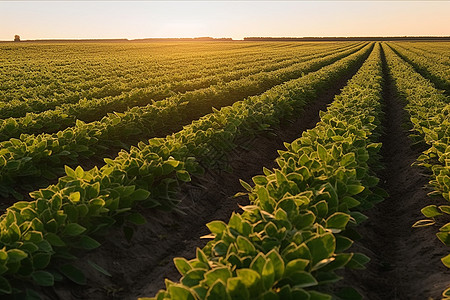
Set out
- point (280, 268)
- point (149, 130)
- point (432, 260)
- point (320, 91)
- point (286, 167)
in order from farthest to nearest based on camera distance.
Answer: point (320, 91) < point (149, 130) < point (286, 167) < point (432, 260) < point (280, 268)

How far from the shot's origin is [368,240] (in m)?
5.09

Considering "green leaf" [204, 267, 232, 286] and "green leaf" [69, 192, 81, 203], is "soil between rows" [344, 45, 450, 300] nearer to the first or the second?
"green leaf" [204, 267, 232, 286]

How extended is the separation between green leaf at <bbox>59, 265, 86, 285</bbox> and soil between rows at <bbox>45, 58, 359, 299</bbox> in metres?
0.11

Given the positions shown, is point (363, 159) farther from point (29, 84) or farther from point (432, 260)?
point (29, 84)

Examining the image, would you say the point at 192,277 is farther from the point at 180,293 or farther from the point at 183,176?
the point at 183,176

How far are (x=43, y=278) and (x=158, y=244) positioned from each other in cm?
168

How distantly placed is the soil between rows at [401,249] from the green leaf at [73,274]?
2.54 metres

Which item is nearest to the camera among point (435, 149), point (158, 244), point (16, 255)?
point (16, 255)

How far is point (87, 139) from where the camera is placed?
778 cm

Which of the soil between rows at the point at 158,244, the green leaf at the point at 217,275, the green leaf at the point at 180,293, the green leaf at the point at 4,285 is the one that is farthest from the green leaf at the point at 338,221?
the green leaf at the point at 4,285

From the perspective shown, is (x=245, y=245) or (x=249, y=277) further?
(x=245, y=245)

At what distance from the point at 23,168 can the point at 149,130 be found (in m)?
4.07

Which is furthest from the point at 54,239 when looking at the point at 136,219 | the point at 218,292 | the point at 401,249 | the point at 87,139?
the point at 87,139

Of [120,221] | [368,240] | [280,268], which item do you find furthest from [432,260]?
[120,221]
